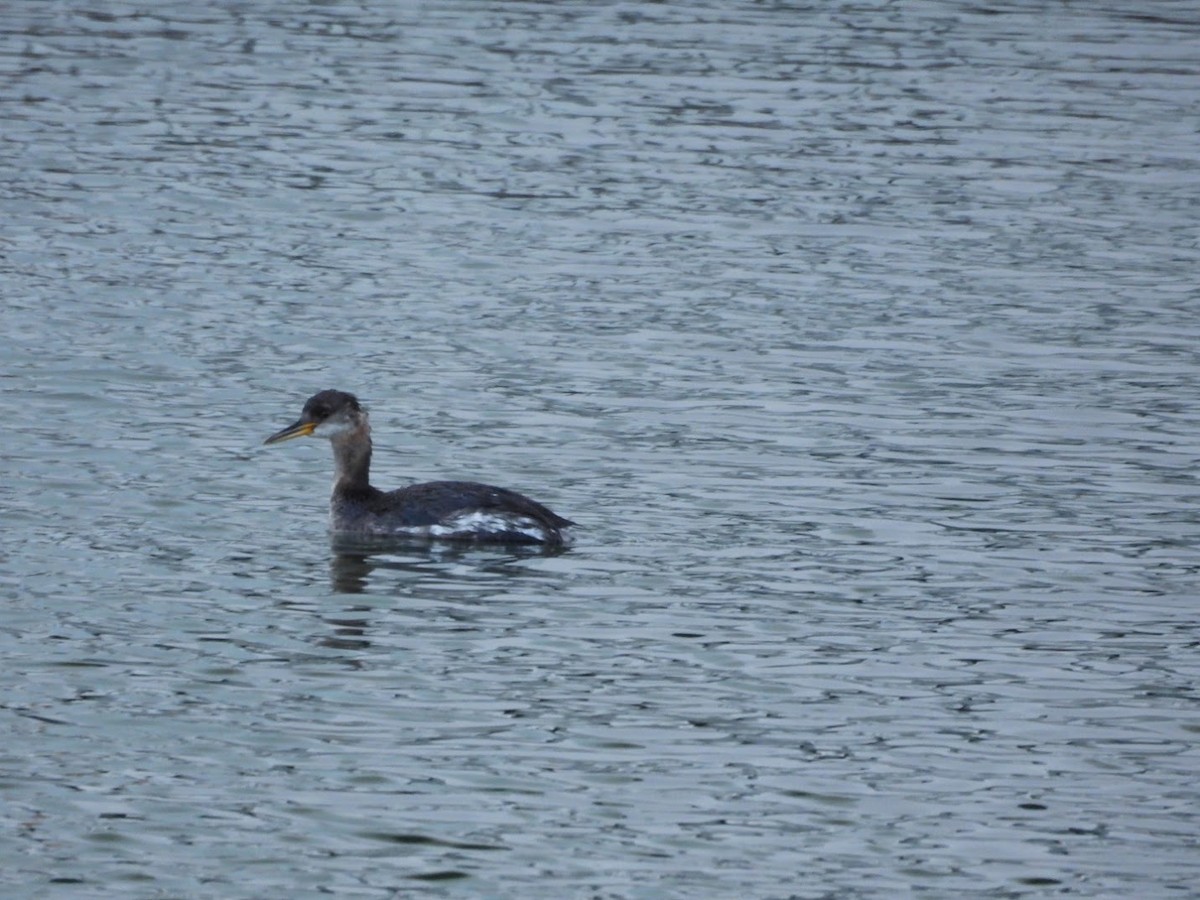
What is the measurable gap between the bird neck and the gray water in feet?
1.28

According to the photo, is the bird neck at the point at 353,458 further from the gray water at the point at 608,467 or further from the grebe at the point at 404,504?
the gray water at the point at 608,467

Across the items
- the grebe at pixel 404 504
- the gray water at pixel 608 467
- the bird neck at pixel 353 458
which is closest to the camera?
the gray water at pixel 608 467

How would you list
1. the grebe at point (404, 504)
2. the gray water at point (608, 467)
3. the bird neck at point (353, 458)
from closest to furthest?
the gray water at point (608, 467)
the grebe at point (404, 504)
the bird neck at point (353, 458)

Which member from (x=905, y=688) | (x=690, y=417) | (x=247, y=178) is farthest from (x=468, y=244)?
(x=905, y=688)

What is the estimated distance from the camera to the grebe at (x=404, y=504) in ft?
54.4

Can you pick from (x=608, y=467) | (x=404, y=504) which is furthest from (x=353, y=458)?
(x=608, y=467)

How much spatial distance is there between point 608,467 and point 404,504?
2136mm

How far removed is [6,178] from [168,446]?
1066cm

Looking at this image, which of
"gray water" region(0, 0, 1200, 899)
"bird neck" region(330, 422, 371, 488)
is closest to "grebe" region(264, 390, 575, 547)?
"bird neck" region(330, 422, 371, 488)

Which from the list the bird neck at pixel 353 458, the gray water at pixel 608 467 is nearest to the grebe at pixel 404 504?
the bird neck at pixel 353 458

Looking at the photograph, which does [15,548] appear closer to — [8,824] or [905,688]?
[8,824]

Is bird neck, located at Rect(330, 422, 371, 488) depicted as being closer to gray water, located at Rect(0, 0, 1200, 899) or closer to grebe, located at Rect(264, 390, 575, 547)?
grebe, located at Rect(264, 390, 575, 547)

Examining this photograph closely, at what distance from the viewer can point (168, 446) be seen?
1880 cm

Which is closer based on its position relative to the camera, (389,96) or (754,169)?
(754,169)
